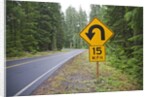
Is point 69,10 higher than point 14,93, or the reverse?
point 69,10

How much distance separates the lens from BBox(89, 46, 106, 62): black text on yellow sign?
3.95 meters

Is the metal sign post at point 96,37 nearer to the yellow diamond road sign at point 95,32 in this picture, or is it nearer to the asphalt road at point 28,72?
the yellow diamond road sign at point 95,32

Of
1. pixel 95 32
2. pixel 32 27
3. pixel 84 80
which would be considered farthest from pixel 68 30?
pixel 84 80

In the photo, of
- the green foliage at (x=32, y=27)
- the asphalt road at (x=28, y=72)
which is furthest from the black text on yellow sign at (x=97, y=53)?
the green foliage at (x=32, y=27)

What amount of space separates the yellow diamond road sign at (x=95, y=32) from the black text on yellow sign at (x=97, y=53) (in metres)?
0.07

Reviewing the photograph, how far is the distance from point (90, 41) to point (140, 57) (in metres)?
0.82

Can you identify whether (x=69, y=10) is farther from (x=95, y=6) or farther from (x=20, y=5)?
(x=20, y=5)

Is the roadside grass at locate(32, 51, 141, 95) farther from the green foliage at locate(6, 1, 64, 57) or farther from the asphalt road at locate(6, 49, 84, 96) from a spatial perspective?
the green foliage at locate(6, 1, 64, 57)

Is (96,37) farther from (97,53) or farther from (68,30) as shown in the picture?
(68,30)

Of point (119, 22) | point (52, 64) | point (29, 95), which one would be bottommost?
point (29, 95)

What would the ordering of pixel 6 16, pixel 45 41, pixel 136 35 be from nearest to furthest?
pixel 6 16 < pixel 45 41 < pixel 136 35

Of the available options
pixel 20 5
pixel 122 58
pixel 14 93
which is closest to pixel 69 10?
pixel 20 5

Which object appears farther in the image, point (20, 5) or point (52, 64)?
point (52, 64)

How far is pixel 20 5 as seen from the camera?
3.64m
